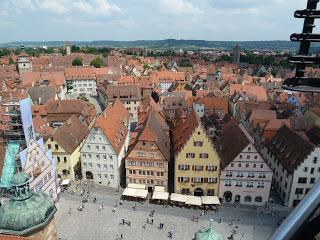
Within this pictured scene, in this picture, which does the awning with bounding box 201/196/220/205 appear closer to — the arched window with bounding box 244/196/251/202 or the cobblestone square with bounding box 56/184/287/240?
the cobblestone square with bounding box 56/184/287/240

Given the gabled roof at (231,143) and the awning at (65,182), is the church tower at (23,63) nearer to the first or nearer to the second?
the awning at (65,182)

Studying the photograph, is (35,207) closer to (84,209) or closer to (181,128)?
(84,209)

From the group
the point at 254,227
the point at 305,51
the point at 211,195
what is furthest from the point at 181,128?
the point at 305,51

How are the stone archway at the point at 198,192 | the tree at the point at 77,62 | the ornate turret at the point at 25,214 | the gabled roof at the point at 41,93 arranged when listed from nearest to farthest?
1. the ornate turret at the point at 25,214
2. the stone archway at the point at 198,192
3. the gabled roof at the point at 41,93
4. the tree at the point at 77,62

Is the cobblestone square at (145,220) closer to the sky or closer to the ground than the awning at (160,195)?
closer to the ground

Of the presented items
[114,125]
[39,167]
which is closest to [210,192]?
[114,125]

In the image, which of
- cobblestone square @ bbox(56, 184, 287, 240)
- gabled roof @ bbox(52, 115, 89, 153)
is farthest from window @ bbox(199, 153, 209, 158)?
gabled roof @ bbox(52, 115, 89, 153)

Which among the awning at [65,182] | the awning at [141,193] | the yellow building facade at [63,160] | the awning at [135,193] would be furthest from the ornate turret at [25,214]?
the yellow building facade at [63,160]
